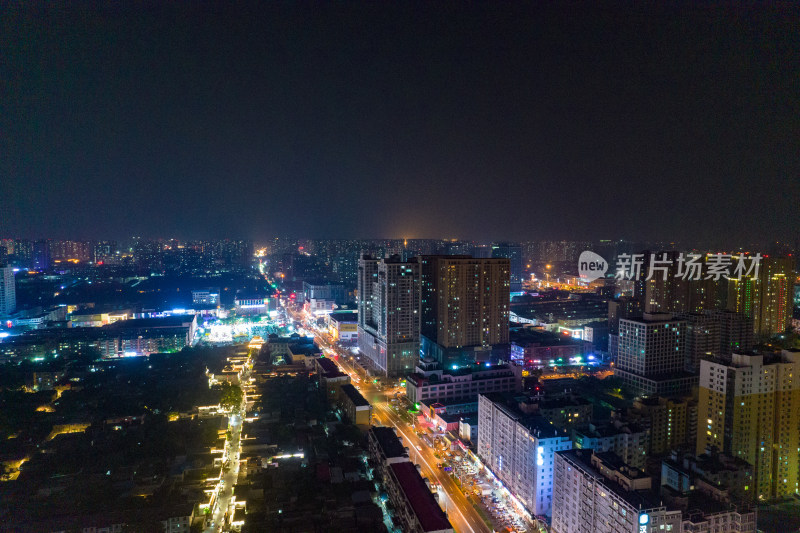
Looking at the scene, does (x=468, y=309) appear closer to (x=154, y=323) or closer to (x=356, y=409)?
(x=356, y=409)

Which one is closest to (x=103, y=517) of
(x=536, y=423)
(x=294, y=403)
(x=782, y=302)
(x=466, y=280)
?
(x=294, y=403)

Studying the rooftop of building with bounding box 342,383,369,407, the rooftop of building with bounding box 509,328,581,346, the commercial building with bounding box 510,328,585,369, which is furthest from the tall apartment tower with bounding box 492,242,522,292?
the rooftop of building with bounding box 342,383,369,407

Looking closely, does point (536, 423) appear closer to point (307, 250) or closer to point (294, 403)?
point (294, 403)

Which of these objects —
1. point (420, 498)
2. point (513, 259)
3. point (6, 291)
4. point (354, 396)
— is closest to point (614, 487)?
point (420, 498)
